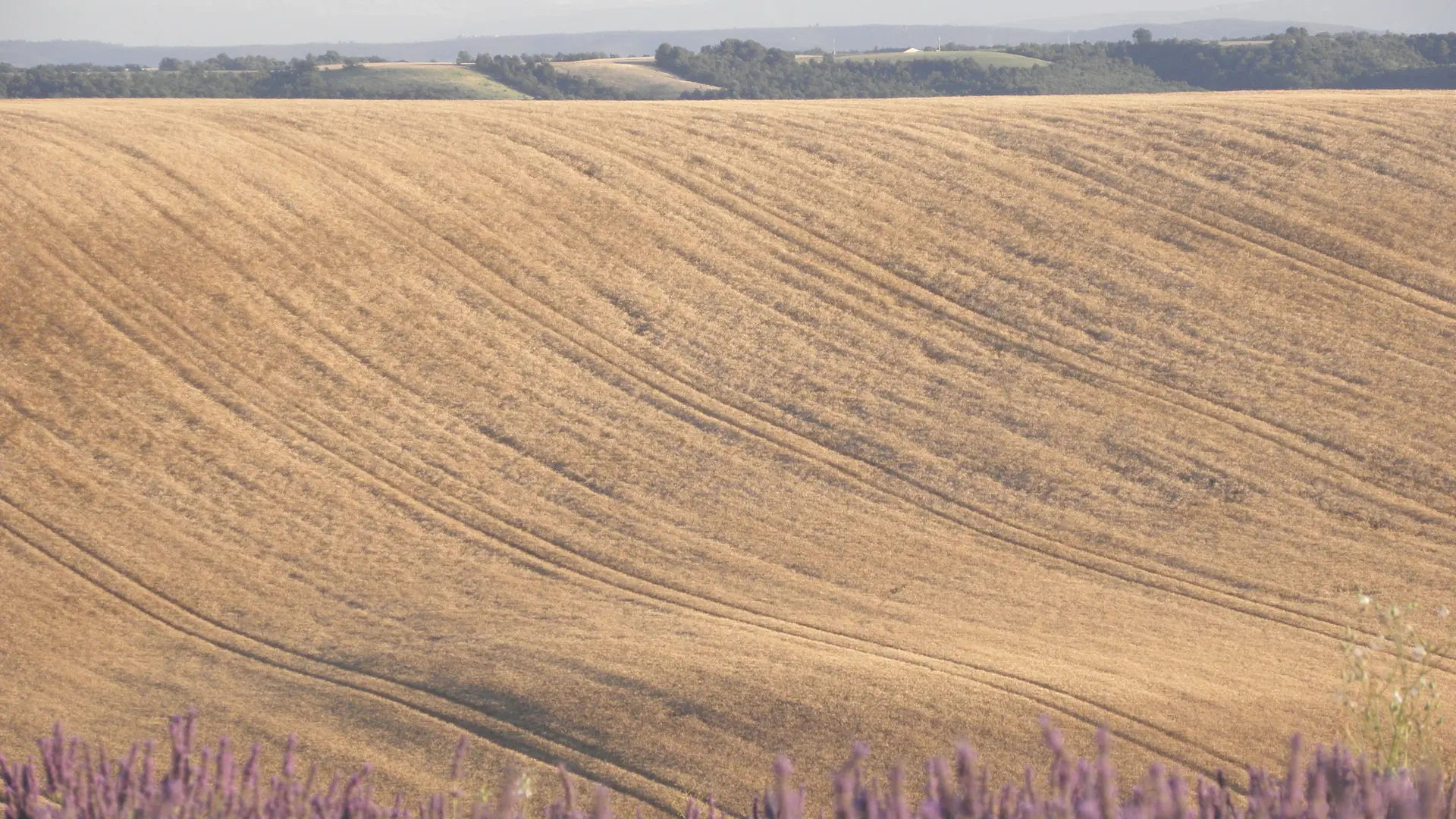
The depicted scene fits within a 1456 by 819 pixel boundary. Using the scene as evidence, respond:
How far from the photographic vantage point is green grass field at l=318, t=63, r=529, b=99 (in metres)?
52.5

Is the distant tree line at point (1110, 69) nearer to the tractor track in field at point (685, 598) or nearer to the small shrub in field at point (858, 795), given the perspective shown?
the tractor track in field at point (685, 598)

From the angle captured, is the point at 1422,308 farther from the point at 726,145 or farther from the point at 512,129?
the point at 512,129

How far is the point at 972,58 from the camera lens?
6266 cm

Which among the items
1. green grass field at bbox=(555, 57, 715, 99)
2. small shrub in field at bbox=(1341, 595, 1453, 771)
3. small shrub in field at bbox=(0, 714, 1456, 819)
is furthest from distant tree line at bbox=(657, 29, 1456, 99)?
small shrub in field at bbox=(0, 714, 1456, 819)

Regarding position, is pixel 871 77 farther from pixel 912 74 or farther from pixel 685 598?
pixel 685 598

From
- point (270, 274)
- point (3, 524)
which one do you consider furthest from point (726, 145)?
point (3, 524)

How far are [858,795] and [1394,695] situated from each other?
278cm

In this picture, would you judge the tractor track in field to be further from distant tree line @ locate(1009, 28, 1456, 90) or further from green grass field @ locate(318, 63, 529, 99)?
distant tree line @ locate(1009, 28, 1456, 90)

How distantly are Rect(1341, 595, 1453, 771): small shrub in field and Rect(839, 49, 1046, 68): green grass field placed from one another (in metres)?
51.4

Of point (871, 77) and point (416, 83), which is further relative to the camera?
point (871, 77)

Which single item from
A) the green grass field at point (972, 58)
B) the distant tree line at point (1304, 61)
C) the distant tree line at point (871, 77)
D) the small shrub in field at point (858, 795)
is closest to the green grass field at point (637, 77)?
the distant tree line at point (871, 77)

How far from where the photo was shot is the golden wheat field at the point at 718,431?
456 inches

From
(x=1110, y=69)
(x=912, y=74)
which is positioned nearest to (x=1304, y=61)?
(x=1110, y=69)

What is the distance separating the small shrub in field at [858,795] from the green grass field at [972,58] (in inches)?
2317
